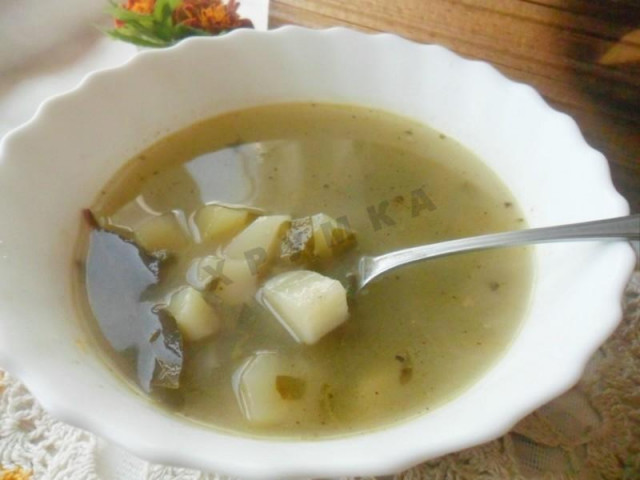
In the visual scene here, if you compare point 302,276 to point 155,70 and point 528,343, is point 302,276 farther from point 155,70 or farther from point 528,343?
point 155,70

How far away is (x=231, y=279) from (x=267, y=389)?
237 millimetres

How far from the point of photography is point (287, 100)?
66.2 inches

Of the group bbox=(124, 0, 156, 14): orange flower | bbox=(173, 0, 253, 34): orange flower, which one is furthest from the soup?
bbox=(124, 0, 156, 14): orange flower

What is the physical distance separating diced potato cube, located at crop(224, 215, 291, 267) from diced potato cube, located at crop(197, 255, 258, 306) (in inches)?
0.9

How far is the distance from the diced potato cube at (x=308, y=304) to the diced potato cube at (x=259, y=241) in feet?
0.27

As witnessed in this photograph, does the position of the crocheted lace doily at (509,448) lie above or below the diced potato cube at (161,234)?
below

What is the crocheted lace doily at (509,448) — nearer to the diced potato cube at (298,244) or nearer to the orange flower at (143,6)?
the diced potato cube at (298,244)

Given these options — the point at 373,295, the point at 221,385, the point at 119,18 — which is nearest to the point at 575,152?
the point at 373,295

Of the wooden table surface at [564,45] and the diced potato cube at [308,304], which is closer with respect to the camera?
the diced potato cube at [308,304]

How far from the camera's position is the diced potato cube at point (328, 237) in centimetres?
135

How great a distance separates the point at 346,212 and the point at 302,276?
0.81 ft

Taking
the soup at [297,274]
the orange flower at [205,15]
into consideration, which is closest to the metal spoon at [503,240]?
the soup at [297,274]

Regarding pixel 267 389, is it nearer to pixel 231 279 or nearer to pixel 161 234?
pixel 231 279

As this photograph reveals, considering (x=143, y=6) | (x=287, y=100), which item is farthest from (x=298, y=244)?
(x=143, y=6)
